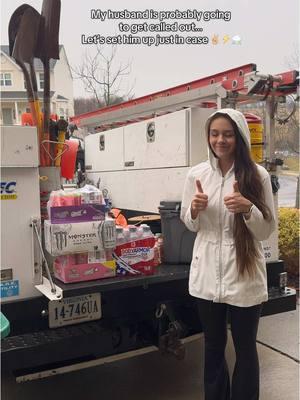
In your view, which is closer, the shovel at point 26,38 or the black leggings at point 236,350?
the black leggings at point 236,350

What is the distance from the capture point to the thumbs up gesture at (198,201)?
95.9 inches

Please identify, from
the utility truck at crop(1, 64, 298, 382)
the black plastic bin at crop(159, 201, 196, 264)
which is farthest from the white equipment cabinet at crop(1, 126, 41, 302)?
the black plastic bin at crop(159, 201, 196, 264)

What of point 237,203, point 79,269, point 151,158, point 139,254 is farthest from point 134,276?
point 151,158

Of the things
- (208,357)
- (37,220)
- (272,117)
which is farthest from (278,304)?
(37,220)

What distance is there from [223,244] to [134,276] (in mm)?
615

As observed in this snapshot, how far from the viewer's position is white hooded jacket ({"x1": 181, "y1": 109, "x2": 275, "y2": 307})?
243cm

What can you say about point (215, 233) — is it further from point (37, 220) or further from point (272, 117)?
point (272, 117)

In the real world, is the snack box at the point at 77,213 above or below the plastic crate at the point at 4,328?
above

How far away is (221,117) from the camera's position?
249 cm

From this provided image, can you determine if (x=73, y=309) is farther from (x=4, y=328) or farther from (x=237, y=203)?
(x=237, y=203)

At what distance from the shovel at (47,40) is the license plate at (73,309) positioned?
97 centimetres

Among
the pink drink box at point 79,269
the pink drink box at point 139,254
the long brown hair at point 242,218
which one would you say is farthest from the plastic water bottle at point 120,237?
the long brown hair at point 242,218

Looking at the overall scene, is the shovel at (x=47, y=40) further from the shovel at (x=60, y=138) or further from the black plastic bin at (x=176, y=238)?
the black plastic bin at (x=176, y=238)

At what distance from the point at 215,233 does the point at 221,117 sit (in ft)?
2.09
